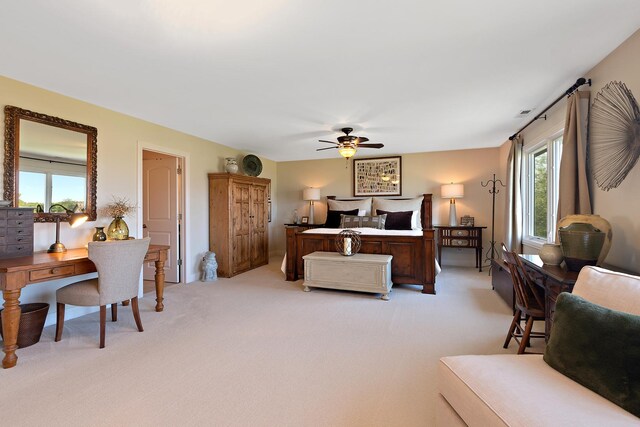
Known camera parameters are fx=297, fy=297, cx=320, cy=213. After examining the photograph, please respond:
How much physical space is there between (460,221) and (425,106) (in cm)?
315

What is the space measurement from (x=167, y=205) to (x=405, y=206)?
4.17 metres

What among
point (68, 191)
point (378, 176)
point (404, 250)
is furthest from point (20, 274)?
point (378, 176)

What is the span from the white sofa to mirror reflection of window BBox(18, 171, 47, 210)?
373 cm

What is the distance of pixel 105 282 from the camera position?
2.58 m

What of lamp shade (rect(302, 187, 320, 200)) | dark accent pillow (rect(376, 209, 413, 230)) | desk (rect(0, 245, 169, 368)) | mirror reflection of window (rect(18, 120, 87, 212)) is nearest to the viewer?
desk (rect(0, 245, 169, 368))

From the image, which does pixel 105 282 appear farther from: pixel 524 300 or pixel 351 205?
pixel 351 205

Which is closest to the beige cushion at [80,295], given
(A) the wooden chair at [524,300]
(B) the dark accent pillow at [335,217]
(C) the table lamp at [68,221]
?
(C) the table lamp at [68,221]

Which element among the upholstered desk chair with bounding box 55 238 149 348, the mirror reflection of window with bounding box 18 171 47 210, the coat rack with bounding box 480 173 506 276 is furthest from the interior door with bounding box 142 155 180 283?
the coat rack with bounding box 480 173 506 276

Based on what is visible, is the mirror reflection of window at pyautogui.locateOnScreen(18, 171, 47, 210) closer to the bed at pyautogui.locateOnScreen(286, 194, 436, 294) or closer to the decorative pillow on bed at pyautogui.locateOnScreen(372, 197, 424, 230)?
the bed at pyautogui.locateOnScreen(286, 194, 436, 294)

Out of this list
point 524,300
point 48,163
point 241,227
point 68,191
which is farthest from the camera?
point 241,227

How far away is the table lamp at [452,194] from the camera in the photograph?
18.2ft

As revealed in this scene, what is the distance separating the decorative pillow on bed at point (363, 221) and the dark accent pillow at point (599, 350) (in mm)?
3962

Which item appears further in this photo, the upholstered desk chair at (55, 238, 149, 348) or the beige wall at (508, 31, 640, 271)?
the upholstered desk chair at (55, 238, 149, 348)

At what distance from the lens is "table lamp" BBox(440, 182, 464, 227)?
5.55 m
